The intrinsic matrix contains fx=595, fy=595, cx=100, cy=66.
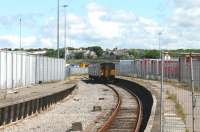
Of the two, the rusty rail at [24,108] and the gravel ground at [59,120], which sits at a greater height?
the rusty rail at [24,108]


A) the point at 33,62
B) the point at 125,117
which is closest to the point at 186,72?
the point at 125,117

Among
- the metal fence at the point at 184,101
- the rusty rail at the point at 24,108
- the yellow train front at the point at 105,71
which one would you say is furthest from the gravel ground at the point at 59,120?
the yellow train front at the point at 105,71

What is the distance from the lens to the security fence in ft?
149

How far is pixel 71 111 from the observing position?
3262cm

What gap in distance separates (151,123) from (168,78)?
2545 cm

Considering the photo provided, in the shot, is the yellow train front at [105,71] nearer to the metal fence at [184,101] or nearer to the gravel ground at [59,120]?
the metal fence at [184,101]

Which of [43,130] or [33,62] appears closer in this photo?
[43,130]

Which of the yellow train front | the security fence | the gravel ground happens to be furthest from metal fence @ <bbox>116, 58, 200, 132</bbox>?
the yellow train front

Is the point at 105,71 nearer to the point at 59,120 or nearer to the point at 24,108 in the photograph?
the point at 24,108

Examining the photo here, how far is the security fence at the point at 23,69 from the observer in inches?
1788

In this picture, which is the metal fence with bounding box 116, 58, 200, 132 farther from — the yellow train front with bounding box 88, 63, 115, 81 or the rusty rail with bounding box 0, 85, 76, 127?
the yellow train front with bounding box 88, 63, 115, 81

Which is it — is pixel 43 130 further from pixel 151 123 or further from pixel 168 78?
pixel 168 78

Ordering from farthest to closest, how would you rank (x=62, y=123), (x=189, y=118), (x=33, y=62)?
(x=33, y=62)
(x=62, y=123)
(x=189, y=118)

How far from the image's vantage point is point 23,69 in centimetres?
5338
